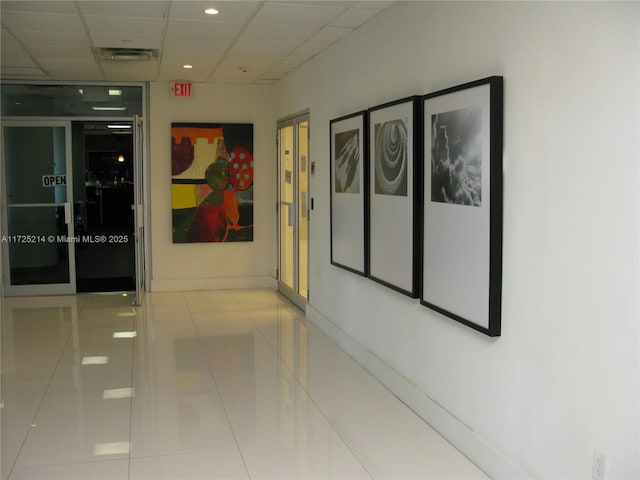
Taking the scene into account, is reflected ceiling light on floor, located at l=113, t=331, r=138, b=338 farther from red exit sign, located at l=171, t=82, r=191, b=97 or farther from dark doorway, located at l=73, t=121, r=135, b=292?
dark doorway, located at l=73, t=121, r=135, b=292

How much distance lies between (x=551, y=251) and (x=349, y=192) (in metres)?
3.12

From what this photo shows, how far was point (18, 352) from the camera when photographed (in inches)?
254

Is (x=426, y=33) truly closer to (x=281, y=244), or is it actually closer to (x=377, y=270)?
(x=377, y=270)

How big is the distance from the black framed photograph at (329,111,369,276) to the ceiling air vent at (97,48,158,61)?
2220 mm

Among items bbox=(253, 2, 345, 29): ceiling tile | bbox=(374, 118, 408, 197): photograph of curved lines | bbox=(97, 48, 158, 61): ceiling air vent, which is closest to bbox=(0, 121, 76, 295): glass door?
bbox=(97, 48, 158, 61): ceiling air vent

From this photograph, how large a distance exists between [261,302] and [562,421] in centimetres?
607

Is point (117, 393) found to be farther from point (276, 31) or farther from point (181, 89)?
point (181, 89)

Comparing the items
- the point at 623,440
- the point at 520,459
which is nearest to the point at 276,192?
the point at 520,459

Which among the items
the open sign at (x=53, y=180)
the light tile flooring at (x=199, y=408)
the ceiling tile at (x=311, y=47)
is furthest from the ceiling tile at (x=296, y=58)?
the open sign at (x=53, y=180)

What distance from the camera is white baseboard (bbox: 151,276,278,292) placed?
9.83 metres

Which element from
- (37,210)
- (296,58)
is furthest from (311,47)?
(37,210)

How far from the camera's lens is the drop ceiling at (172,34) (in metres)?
5.28

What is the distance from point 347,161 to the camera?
620 cm

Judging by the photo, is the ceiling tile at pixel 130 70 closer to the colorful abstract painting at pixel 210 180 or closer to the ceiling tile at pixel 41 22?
the colorful abstract painting at pixel 210 180
